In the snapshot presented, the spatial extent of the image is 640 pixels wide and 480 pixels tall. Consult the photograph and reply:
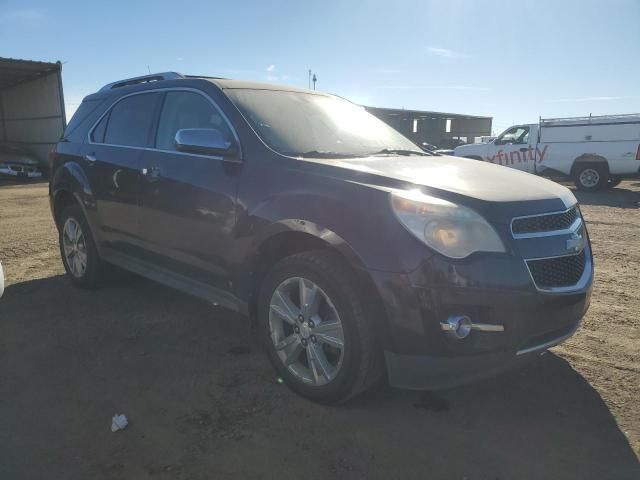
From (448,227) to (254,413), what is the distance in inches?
57.2

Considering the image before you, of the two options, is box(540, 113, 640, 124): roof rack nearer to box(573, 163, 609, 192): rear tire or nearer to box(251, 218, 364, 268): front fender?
box(573, 163, 609, 192): rear tire

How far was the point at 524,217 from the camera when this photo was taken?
2.56m

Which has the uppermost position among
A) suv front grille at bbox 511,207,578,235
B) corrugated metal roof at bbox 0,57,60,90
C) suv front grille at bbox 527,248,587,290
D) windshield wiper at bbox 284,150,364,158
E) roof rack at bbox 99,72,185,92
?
corrugated metal roof at bbox 0,57,60,90

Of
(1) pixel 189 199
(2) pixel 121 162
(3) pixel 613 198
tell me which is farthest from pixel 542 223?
(3) pixel 613 198

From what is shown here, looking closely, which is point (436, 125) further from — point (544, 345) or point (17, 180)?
point (544, 345)

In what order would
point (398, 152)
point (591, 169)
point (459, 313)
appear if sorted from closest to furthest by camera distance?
point (459, 313), point (398, 152), point (591, 169)

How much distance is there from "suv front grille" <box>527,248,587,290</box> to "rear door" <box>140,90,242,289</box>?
1.73 metres

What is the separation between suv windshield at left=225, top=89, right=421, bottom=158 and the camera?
3268 mm

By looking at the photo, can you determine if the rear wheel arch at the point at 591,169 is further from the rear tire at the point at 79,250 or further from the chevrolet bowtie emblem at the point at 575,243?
the rear tire at the point at 79,250

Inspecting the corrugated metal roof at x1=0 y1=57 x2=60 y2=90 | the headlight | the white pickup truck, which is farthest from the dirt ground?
the corrugated metal roof at x1=0 y1=57 x2=60 y2=90

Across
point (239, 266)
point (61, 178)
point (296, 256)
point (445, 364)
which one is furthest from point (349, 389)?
point (61, 178)

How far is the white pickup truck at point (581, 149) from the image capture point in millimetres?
13906

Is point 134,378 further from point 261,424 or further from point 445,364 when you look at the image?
point 445,364

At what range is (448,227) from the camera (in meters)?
2.43
